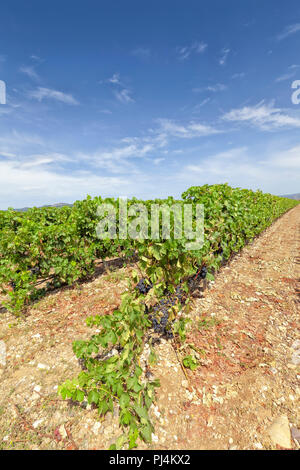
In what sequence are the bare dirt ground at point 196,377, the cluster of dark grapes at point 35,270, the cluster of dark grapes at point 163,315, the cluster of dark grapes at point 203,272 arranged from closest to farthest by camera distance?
the bare dirt ground at point 196,377 < the cluster of dark grapes at point 163,315 < the cluster of dark grapes at point 203,272 < the cluster of dark grapes at point 35,270

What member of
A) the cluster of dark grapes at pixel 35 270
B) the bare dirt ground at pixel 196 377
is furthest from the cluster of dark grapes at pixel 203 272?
the cluster of dark grapes at pixel 35 270

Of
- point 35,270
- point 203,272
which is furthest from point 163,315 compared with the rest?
point 35,270

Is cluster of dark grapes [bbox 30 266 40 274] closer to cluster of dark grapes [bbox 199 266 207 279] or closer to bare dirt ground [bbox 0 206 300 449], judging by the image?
bare dirt ground [bbox 0 206 300 449]

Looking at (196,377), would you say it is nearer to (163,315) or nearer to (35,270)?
(163,315)

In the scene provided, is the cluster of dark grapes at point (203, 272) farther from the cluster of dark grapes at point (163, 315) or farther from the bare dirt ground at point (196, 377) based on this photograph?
the cluster of dark grapes at point (163, 315)

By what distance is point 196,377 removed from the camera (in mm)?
2873

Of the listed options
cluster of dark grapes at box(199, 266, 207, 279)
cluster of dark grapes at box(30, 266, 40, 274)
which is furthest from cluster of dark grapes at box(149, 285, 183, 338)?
cluster of dark grapes at box(30, 266, 40, 274)

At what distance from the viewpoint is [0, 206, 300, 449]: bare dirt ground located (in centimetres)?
219

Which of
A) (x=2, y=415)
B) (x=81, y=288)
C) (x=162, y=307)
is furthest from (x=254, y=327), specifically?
(x=81, y=288)

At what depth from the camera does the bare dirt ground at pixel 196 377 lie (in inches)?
86.4

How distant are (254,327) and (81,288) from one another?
4418 millimetres

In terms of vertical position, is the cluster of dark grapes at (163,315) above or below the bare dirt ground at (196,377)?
above

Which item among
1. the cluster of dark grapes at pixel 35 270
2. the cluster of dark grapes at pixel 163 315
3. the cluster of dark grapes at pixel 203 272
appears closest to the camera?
the cluster of dark grapes at pixel 163 315
